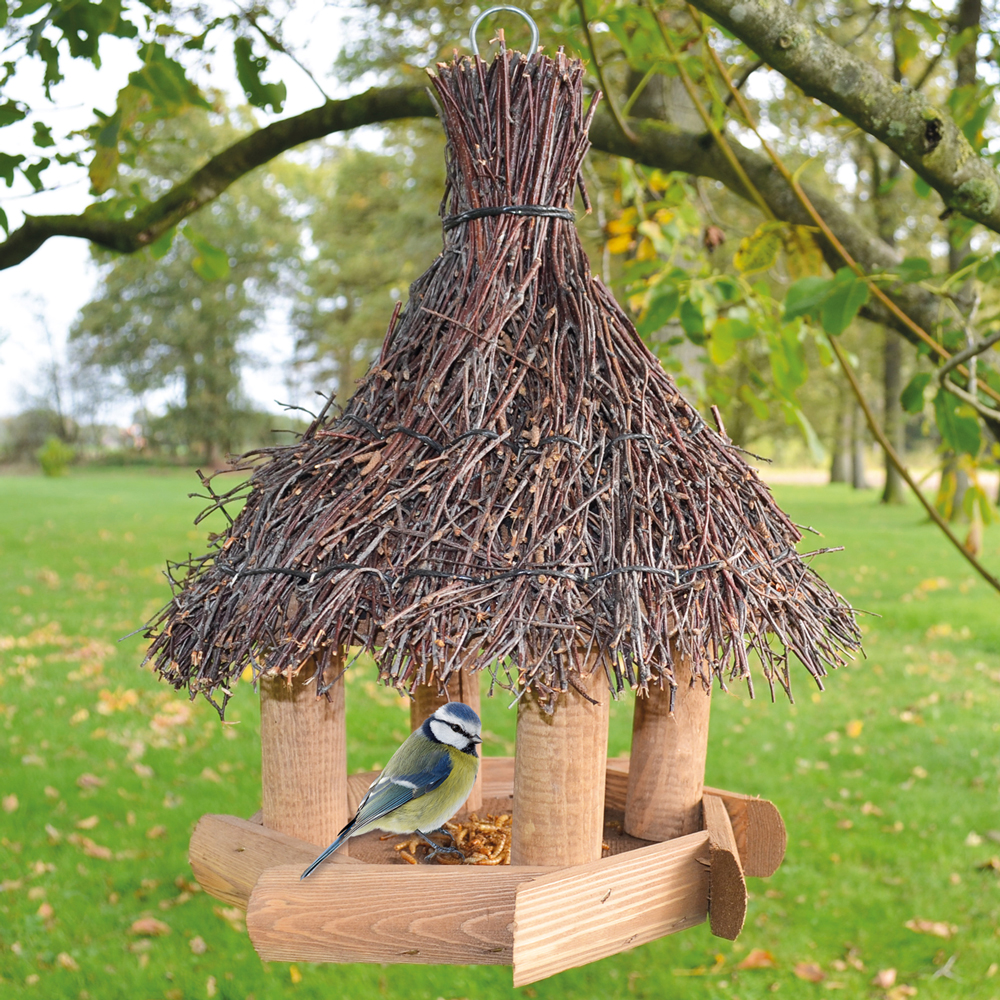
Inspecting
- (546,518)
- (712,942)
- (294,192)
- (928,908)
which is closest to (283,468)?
(546,518)

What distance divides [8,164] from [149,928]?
351 centimetres

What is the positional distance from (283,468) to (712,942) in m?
3.77

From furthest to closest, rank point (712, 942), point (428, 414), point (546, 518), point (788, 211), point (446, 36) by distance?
point (446, 36)
point (712, 942)
point (788, 211)
point (428, 414)
point (546, 518)

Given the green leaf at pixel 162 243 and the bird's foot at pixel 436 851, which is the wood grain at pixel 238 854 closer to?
the bird's foot at pixel 436 851

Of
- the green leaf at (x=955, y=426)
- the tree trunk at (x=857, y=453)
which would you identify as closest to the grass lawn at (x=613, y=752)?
the green leaf at (x=955, y=426)

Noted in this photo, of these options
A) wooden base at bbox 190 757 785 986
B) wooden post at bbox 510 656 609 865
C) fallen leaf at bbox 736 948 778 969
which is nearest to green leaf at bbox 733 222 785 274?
wooden post at bbox 510 656 609 865

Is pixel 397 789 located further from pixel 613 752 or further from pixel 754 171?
pixel 613 752

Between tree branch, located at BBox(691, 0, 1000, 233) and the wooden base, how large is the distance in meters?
1.85

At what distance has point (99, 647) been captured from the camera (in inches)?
333

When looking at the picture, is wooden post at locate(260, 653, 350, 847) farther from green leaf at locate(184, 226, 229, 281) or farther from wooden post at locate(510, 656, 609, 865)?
green leaf at locate(184, 226, 229, 281)

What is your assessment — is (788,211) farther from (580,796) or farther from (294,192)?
(294,192)

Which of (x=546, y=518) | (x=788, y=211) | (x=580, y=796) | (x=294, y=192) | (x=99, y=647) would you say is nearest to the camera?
(x=546, y=518)

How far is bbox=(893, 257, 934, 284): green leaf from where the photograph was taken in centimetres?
249

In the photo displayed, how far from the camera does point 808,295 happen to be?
8.18ft
